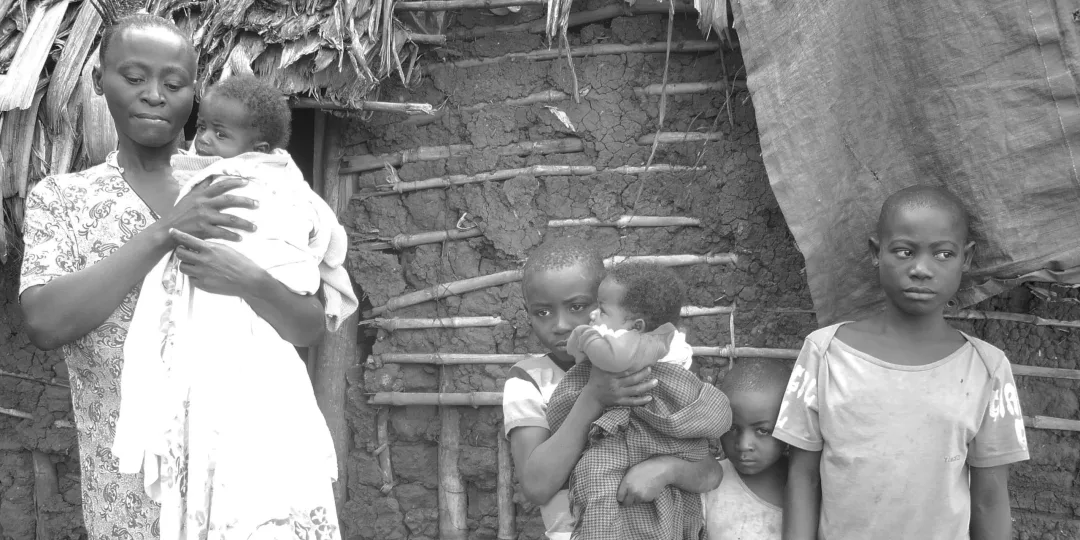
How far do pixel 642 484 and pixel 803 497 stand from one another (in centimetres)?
52

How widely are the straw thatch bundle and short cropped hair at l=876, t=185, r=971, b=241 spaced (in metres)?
1.68

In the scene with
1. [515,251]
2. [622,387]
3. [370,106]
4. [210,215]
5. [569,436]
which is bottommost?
[569,436]

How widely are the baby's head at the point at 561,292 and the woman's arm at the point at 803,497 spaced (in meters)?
0.65

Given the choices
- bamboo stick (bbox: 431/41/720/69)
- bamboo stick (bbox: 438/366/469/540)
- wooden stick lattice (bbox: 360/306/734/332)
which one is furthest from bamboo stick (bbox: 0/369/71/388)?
bamboo stick (bbox: 431/41/720/69)

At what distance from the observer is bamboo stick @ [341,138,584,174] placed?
3369 millimetres

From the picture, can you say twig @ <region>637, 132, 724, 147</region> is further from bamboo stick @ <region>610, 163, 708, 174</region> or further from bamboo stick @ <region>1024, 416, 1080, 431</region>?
bamboo stick @ <region>1024, 416, 1080, 431</region>

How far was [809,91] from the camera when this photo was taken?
261 centimetres

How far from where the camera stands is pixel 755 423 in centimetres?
248

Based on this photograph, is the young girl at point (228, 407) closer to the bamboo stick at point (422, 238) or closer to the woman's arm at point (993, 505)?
the bamboo stick at point (422, 238)

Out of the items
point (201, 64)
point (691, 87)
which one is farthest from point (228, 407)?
point (691, 87)

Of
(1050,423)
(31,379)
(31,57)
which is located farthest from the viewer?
(31,379)

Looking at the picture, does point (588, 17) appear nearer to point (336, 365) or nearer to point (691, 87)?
point (691, 87)

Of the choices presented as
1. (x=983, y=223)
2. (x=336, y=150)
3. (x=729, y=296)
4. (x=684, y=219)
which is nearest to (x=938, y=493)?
(x=983, y=223)

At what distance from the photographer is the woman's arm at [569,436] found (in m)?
2.10
